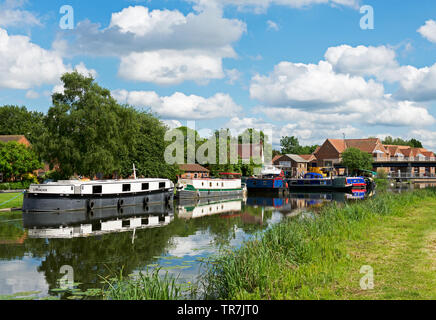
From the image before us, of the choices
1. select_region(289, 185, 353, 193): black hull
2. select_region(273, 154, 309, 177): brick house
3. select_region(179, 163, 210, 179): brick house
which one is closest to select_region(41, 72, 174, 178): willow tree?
select_region(179, 163, 210, 179): brick house

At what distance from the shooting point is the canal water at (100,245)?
13.3 metres

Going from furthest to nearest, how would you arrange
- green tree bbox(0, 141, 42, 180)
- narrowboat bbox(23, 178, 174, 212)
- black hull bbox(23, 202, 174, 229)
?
green tree bbox(0, 141, 42, 180), narrowboat bbox(23, 178, 174, 212), black hull bbox(23, 202, 174, 229)

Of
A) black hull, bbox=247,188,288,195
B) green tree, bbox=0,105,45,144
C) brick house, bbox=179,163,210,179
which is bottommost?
black hull, bbox=247,188,288,195

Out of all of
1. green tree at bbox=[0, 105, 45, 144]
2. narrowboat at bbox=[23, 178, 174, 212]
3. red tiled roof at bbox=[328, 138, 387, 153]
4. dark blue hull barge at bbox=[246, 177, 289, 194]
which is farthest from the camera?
red tiled roof at bbox=[328, 138, 387, 153]

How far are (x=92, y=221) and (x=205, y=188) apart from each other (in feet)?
77.5

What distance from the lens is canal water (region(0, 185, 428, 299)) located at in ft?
43.6

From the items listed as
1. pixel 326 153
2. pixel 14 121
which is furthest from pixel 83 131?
pixel 326 153

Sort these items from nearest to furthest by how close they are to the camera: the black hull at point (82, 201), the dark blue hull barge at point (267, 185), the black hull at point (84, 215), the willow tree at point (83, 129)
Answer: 1. the black hull at point (84, 215)
2. the black hull at point (82, 201)
3. the willow tree at point (83, 129)
4. the dark blue hull barge at point (267, 185)

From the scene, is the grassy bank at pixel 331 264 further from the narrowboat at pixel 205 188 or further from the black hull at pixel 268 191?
the black hull at pixel 268 191

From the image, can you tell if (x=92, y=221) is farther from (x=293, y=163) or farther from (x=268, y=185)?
(x=293, y=163)

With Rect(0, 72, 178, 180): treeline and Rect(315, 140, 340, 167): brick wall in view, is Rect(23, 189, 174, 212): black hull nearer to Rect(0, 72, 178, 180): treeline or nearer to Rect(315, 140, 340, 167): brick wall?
Rect(0, 72, 178, 180): treeline

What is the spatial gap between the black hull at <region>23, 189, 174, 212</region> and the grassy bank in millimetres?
21181

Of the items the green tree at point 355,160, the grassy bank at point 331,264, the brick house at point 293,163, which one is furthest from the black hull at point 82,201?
the brick house at point 293,163

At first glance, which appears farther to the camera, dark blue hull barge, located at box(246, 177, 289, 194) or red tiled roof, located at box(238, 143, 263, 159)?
red tiled roof, located at box(238, 143, 263, 159)
